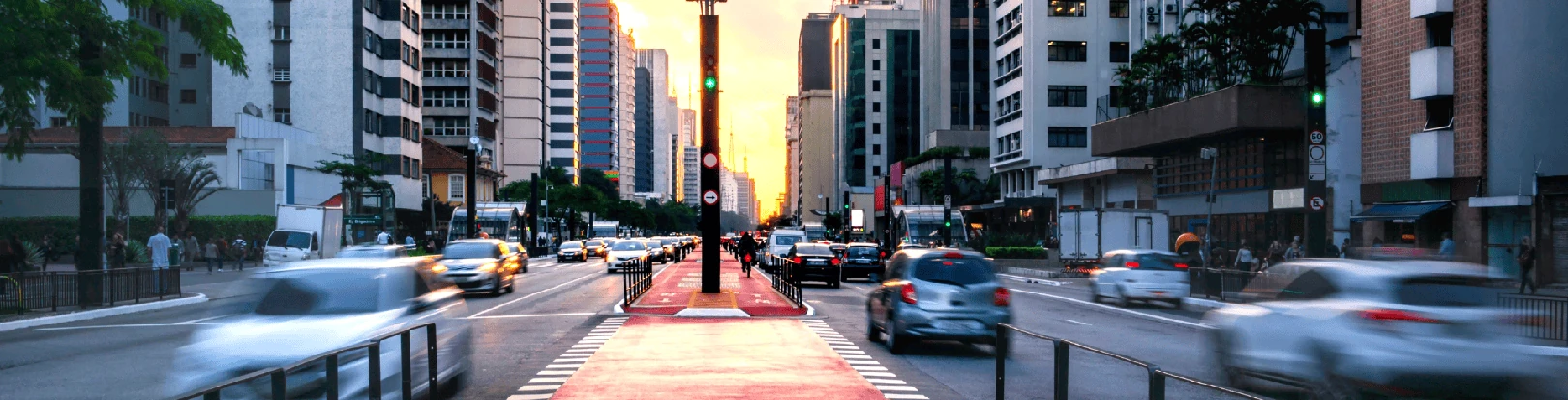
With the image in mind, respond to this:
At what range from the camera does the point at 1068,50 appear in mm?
73938

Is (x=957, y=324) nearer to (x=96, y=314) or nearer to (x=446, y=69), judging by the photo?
(x=96, y=314)

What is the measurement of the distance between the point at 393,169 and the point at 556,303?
56588 millimetres

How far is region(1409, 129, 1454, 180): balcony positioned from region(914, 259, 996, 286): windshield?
23637 mm

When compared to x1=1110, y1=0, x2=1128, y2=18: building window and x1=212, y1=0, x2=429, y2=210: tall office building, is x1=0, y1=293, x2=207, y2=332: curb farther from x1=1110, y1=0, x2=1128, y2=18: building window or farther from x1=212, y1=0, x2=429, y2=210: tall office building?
x1=1110, y1=0, x2=1128, y2=18: building window

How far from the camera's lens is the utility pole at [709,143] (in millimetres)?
27219

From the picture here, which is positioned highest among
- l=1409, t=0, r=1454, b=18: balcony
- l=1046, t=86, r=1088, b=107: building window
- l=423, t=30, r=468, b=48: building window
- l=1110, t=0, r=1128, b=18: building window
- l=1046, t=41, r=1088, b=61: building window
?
l=423, t=30, r=468, b=48: building window

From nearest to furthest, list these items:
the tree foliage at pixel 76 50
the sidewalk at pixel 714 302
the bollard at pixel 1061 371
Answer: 1. the bollard at pixel 1061 371
2. the tree foliage at pixel 76 50
3. the sidewalk at pixel 714 302

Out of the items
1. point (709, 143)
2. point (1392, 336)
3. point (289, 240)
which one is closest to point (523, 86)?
point (289, 240)

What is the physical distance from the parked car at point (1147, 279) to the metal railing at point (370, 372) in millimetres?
19978

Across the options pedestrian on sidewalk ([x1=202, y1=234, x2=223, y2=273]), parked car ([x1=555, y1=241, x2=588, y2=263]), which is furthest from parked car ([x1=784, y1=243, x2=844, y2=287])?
parked car ([x1=555, y1=241, x2=588, y2=263])

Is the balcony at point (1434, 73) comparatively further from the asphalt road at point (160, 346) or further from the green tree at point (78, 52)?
the green tree at point (78, 52)

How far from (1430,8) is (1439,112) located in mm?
3209

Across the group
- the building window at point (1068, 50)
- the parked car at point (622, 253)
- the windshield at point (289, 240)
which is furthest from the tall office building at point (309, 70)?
the building window at point (1068, 50)

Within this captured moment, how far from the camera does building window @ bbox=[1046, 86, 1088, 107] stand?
2889 inches
